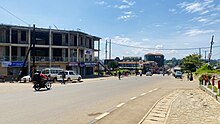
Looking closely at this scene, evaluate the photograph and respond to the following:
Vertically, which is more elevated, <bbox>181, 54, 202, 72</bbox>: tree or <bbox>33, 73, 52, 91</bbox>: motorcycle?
<bbox>181, 54, 202, 72</bbox>: tree

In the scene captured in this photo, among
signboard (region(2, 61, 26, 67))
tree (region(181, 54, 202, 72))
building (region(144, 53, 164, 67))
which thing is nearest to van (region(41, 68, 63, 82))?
signboard (region(2, 61, 26, 67))

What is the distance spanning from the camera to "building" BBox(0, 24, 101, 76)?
5175 cm

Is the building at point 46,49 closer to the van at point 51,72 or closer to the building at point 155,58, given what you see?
the van at point 51,72

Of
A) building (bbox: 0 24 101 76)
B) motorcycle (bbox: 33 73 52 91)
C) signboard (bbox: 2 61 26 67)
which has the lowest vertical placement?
motorcycle (bbox: 33 73 52 91)

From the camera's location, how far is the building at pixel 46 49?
51.8 m

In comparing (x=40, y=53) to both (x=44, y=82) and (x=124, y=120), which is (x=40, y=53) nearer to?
(x=44, y=82)

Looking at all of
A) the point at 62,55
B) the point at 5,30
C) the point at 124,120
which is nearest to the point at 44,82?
the point at 124,120

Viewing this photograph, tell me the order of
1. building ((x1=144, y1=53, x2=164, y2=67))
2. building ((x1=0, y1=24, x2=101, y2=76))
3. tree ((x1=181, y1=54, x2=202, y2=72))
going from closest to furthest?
building ((x1=0, y1=24, x2=101, y2=76)) → tree ((x1=181, y1=54, x2=202, y2=72)) → building ((x1=144, y1=53, x2=164, y2=67))

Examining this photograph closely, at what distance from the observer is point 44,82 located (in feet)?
79.8

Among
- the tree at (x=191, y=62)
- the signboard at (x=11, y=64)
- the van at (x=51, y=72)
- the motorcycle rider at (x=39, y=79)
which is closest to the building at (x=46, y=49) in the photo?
the signboard at (x=11, y=64)

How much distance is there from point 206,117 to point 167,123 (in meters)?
2.34

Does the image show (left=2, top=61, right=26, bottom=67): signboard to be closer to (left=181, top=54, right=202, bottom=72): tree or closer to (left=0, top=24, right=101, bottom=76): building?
(left=0, top=24, right=101, bottom=76): building

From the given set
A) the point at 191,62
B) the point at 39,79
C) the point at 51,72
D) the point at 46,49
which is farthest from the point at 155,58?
the point at 39,79

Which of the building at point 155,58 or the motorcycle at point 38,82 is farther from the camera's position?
the building at point 155,58
